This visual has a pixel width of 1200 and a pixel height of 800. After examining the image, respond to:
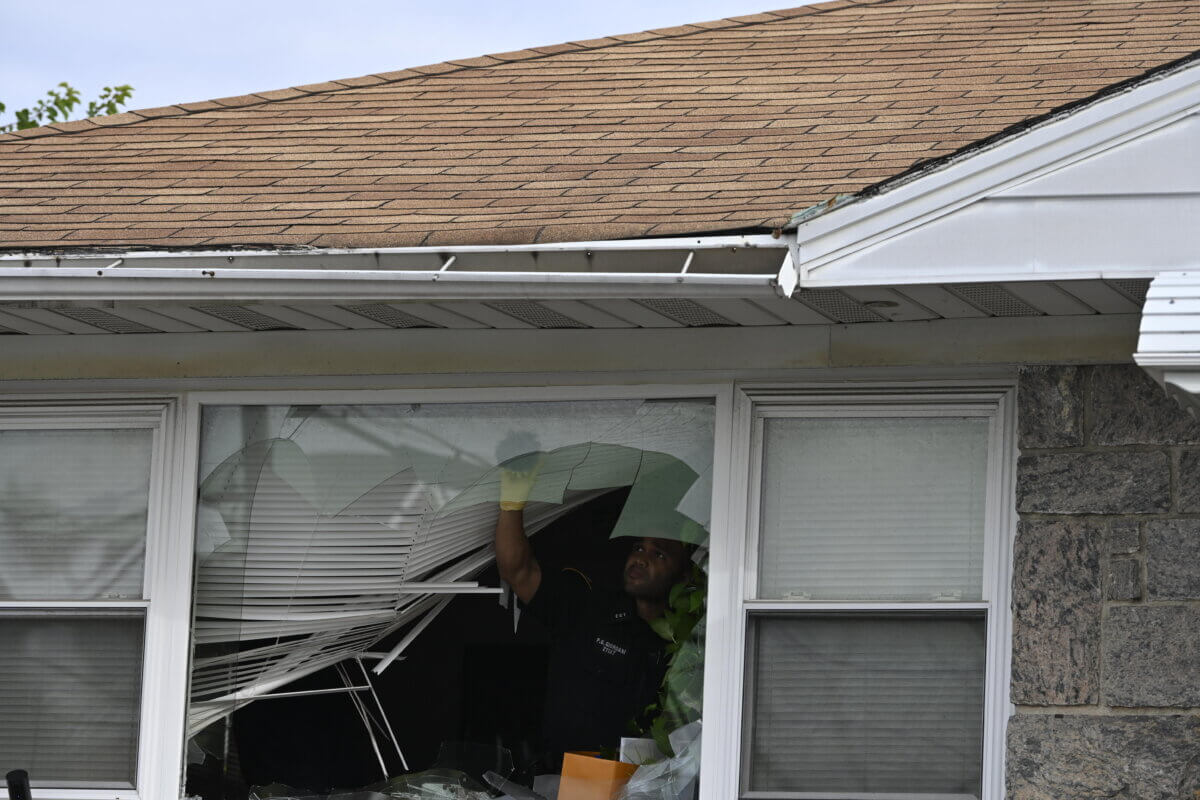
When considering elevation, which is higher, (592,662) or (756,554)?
(756,554)

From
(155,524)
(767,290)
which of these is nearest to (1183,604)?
(767,290)

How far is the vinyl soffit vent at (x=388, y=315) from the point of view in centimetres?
491

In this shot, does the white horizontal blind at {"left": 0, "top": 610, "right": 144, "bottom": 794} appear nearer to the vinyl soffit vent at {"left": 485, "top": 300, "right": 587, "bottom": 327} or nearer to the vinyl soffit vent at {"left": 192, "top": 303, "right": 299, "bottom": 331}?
the vinyl soffit vent at {"left": 192, "top": 303, "right": 299, "bottom": 331}

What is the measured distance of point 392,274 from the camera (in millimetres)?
4293

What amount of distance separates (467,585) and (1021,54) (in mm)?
2877

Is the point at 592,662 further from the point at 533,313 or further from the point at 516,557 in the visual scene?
the point at 533,313

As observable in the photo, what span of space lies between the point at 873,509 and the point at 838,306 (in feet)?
2.01

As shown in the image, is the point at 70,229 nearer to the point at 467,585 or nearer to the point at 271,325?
the point at 271,325

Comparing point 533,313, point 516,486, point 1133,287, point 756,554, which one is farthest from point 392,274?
point 1133,287

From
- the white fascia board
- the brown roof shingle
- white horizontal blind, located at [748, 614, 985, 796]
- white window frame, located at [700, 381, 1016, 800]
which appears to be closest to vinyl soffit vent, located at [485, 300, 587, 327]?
the brown roof shingle

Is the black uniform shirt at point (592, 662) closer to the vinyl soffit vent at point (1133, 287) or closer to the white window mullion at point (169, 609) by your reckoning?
the white window mullion at point (169, 609)

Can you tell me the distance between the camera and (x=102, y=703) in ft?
17.1

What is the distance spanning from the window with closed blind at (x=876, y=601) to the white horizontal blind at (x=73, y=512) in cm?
201

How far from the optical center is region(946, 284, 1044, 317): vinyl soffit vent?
433 cm
